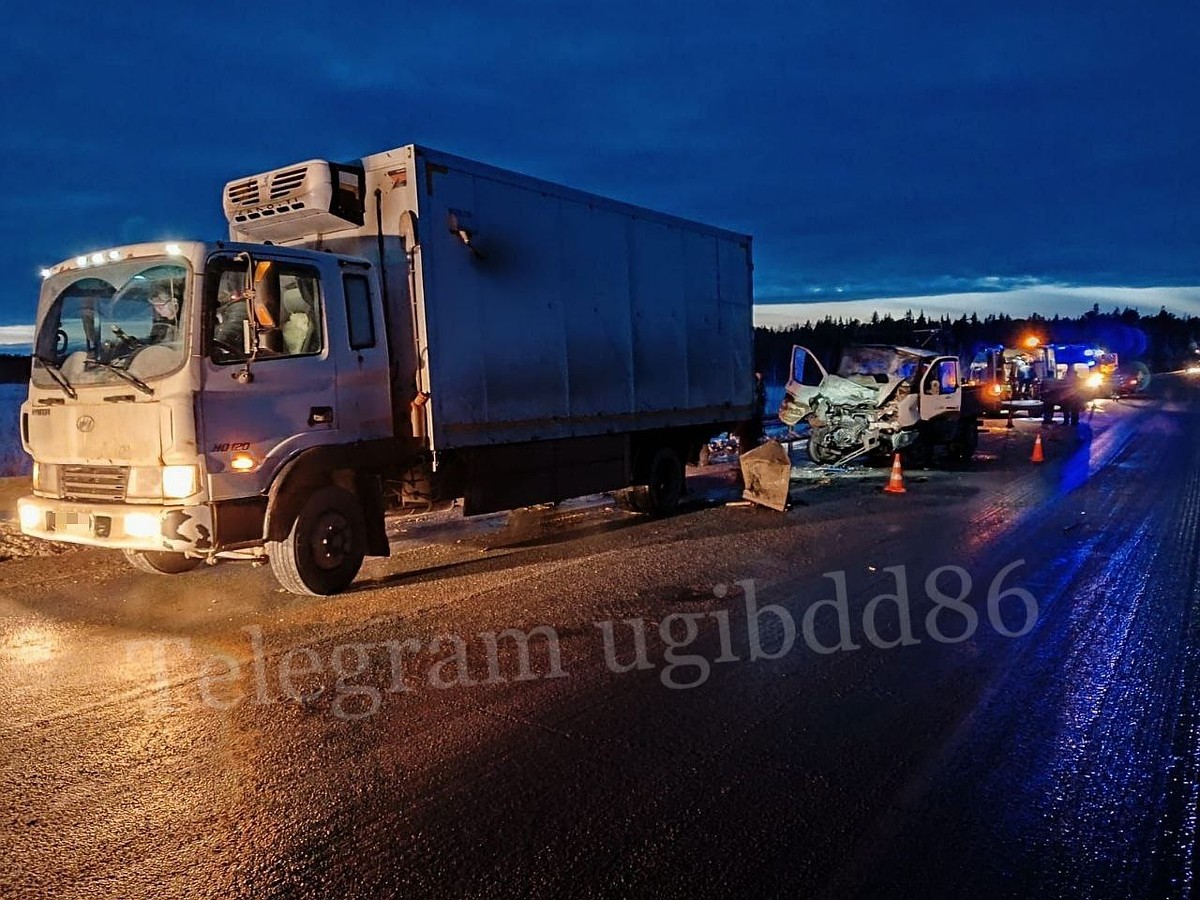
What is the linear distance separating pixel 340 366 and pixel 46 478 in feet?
8.05

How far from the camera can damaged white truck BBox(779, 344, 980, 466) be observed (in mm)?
16312

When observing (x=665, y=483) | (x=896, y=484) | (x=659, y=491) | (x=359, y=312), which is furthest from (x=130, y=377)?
(x=896, y=484)

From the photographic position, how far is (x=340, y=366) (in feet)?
23.8

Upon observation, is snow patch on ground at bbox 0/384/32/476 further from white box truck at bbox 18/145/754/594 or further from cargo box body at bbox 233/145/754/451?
cargo box body at bbox 233/145/754/451

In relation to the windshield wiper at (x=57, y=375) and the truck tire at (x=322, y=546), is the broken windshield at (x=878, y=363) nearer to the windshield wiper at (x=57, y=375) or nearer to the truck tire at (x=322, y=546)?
the truck tire at (x=322, y=546)

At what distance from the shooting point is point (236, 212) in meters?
8.52

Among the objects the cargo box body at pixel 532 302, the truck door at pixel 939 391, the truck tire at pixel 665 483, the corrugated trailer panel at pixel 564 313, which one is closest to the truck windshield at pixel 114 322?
the cargo box body at pixel 532 302

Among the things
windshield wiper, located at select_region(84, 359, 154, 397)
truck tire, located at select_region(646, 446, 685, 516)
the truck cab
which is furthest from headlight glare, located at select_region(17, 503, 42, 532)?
truck tire, located at select_region(646, 446, 685, 516)

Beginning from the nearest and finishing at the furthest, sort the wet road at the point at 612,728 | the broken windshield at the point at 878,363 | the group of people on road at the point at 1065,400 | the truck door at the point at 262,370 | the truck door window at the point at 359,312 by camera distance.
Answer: the wet road at the point at 612,728
the truck door at the point at 262,370
the truck door window at the point at 359,312
the broken windshield at the point at 878,363
the group of people on road at the point at 1065,400

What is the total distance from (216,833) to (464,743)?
117cm

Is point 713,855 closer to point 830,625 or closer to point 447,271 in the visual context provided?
point 830,625

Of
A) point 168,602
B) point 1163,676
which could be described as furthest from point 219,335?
point 1163,676

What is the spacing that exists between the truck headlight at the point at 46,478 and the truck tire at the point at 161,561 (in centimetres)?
90

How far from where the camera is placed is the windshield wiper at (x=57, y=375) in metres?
6.76
